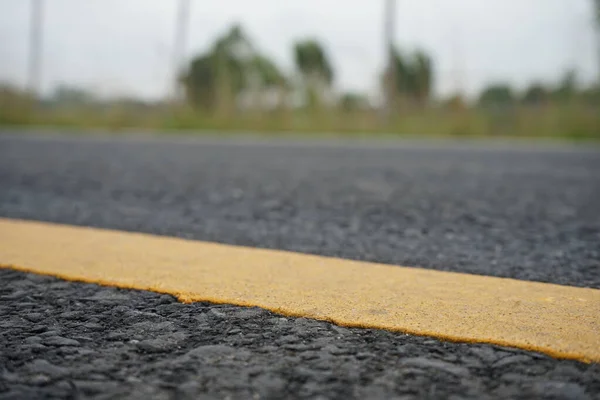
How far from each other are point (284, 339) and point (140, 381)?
0.28 metres

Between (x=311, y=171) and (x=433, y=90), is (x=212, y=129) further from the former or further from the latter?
(x=311, y=171)

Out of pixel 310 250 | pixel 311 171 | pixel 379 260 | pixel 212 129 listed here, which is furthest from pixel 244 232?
pixel 212 129

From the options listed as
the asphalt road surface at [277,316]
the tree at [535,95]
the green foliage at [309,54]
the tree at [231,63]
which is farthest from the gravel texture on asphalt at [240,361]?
the green foliage at [309,54]

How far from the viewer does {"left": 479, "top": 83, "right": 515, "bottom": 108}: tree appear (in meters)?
13.4

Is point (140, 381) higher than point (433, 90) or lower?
lower

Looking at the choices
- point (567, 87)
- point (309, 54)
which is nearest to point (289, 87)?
point (567, 87)

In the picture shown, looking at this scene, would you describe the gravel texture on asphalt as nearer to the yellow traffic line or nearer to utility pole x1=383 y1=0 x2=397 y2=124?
the yellow traffic line

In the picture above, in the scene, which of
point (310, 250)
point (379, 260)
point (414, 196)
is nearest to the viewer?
point (379, 260)

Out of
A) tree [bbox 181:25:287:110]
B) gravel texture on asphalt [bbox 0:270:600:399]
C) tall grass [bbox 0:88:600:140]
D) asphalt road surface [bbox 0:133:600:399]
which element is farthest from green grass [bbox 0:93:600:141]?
gravel texture on asphalt [bbox 0:270:600:399]

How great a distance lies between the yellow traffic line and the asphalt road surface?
6 cm

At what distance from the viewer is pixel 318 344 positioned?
1062 mm

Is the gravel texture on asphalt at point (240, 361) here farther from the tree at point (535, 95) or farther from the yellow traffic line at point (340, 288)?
the tree at point (535, 95)

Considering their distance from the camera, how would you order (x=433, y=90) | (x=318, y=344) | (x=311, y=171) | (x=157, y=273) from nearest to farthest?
(x=318, y=344), (x=157, y=273), (x=311, y=171), (x=433, y=90)

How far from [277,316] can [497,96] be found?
1341 centimetres
